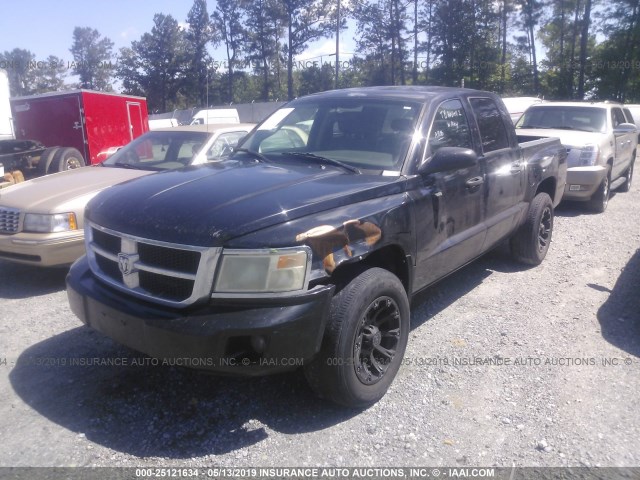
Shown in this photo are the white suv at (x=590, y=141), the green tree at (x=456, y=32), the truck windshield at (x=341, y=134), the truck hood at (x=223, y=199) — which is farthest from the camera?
the green tree at (x=456, y=32)

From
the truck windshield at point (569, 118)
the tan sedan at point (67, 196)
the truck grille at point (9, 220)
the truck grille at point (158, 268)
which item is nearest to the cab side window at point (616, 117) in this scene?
the truck windshield at point (569, 118)

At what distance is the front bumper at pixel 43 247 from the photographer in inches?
198

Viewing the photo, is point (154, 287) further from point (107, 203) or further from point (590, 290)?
point (590, 290)

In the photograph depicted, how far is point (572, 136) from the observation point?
29.3 ft

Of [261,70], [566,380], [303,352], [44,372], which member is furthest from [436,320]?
[261,70]

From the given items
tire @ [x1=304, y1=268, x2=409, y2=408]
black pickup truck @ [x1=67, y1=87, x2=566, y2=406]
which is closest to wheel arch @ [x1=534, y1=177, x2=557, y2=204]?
black pickup truck @ [x1=67, y1=87, x2=566, y2=406]

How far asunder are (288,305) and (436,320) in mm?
2176

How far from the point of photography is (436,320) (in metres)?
4.57

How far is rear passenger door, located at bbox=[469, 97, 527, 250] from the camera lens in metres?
4.69

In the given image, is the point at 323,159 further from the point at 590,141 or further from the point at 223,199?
the point at 590,141

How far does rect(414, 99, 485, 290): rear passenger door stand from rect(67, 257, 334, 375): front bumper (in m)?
1.18

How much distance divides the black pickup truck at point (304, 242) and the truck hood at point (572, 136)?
4.88 meters

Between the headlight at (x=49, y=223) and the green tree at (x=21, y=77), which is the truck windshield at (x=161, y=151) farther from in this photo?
the green tree at (x=21, y=77)

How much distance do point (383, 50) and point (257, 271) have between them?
45.2 meters
